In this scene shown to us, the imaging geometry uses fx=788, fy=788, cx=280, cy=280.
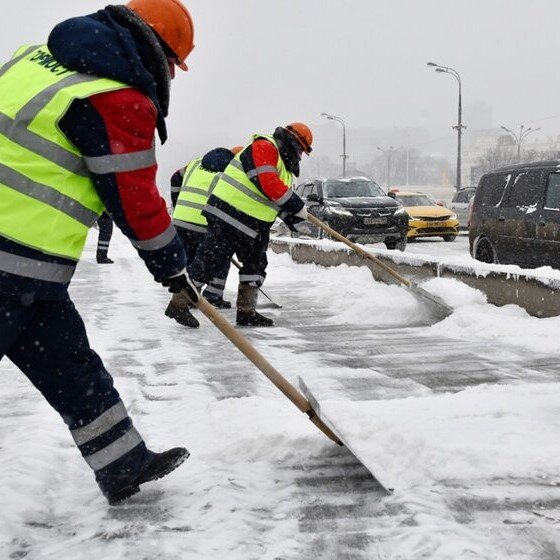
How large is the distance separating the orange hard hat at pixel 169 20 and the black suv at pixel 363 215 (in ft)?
40.3

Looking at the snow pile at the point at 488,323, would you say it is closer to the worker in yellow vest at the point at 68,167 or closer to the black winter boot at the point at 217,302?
the black winter boot at the point at 217,302

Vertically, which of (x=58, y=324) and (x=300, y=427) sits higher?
(x=58, y=324)

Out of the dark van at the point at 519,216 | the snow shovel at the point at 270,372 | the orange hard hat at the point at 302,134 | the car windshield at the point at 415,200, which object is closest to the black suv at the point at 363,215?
the car windshield at the point at 415,200

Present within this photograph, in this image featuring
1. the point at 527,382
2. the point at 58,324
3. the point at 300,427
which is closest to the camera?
the point at 58,324

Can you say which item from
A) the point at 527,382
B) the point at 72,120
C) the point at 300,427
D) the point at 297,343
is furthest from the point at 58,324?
the point at 297,343

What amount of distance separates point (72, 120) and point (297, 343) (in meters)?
3.68

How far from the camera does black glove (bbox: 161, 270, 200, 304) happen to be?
2.81 metres

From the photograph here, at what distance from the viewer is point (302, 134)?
21.5 ft

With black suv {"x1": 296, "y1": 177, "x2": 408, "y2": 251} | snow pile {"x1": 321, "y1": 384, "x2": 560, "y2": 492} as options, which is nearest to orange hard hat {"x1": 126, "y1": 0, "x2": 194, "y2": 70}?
snow pile {"x1": 321, "y1": 384, "x2": 560, "y2": 492}

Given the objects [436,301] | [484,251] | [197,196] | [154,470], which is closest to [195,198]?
[197,196]

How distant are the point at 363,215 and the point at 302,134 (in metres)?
8.98

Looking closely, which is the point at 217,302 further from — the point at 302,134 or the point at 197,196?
the point at 302,134

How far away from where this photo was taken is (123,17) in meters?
2.48

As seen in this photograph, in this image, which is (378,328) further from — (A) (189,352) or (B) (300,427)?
(B) (300,427)
